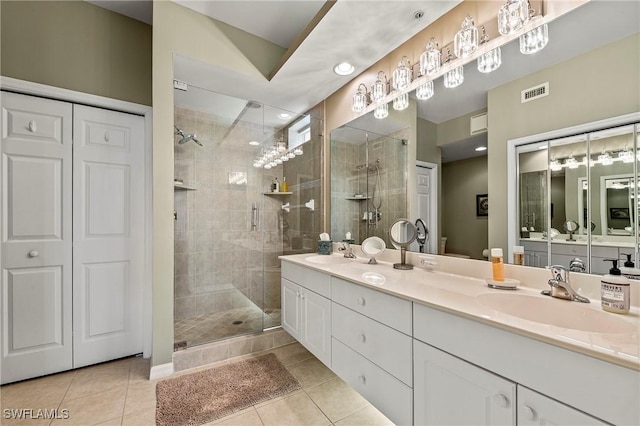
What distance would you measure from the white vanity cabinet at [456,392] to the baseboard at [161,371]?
1796 millimetres

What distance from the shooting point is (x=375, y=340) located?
52.3 inches

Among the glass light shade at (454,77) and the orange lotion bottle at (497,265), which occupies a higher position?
the glass light shade at (454,77)

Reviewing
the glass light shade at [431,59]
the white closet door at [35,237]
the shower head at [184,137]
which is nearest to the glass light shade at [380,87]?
the glass light shade at [431,59]

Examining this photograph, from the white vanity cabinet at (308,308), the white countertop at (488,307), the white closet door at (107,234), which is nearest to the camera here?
the white countertop at (488,307)

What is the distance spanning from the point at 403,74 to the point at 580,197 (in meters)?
1.28

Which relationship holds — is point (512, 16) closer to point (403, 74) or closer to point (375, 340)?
point (403, 74)

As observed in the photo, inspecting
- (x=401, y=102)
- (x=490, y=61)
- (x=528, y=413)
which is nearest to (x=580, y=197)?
(x=490, y=61)

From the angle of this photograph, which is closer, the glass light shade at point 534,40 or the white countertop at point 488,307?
the white countertop at point 488,307

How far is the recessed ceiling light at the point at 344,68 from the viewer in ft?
7.20

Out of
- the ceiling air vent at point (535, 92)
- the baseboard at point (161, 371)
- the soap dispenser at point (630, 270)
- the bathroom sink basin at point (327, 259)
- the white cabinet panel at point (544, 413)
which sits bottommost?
the baseboard at point (161, 371)

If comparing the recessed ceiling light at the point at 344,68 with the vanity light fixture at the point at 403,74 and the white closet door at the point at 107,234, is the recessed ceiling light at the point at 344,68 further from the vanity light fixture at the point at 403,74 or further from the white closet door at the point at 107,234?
the white closet door at the point at 107,234

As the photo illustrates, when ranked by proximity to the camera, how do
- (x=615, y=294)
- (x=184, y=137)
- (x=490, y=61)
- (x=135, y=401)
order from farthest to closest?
(x=184, y=137), (x=135, y=401), (x=490, y=61), (x=615, y=294)

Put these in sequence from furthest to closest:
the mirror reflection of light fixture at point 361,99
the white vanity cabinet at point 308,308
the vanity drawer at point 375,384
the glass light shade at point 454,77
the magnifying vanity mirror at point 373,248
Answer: the mirror reflection of light fixture at point 361,99
the magnifying vanity mirror at point 373,248
the white vanity cabinet at point 308,308
the glass light shade at point 454,77
the vanity drawer at point 375,384

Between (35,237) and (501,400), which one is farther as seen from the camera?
(35,237)
